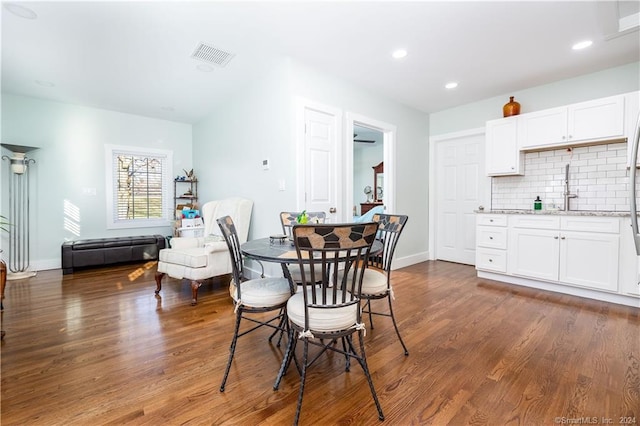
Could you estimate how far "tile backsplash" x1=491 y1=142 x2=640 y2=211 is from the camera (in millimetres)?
3383

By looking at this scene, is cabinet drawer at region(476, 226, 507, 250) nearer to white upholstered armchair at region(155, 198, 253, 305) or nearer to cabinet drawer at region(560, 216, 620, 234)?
cabinet drawer at region(560, 216, 620, 234)

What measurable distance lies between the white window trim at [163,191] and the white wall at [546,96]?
5101 millimetres

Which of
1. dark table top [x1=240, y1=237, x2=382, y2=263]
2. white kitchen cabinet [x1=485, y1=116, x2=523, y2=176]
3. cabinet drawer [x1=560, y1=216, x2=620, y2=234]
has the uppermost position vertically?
white kitchen cabinet [x1=485, y1=116, x2=523, y2=176]

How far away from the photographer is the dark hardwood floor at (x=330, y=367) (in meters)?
1.46

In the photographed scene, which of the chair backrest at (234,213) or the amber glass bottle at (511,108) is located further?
the amber glass bottle at (511,108)

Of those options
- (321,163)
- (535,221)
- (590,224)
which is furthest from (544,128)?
(321,163)

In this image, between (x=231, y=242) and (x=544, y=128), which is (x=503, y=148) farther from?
(x=231, y=242)

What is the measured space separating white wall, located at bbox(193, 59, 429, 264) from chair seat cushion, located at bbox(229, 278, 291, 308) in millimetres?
1450

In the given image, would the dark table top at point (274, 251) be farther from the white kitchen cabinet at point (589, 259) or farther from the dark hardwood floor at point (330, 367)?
the white kitchen cabinet at point (589, 259)

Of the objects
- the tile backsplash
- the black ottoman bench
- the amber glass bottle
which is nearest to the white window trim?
the black ottoman bench

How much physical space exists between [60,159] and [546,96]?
24.3 ft

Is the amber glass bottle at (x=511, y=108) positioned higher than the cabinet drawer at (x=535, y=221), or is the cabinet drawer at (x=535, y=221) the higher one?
the amber glass bottle at (x=511, y=108)

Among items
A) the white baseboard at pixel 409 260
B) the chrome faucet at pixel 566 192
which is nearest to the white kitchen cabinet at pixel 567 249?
the chrome faucet at pixel 566 192

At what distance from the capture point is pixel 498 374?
1776 millimetres
